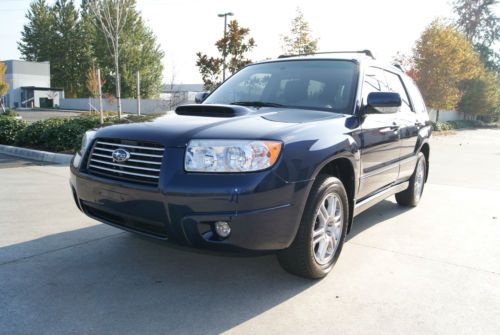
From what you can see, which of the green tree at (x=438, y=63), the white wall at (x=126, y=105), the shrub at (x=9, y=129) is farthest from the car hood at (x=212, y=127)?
the white wall at (x=126, y=105)

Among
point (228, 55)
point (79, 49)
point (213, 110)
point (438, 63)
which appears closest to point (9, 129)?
point (228, 55)

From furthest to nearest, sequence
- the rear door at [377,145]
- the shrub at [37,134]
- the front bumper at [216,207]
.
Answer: the shrub at [37,134], the rear door at [377,145], the front bumper at [216,207]

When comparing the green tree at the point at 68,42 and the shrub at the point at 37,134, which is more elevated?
the green tree at the point at 68,42

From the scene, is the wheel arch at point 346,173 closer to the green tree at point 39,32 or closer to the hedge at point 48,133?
the hedge at point 48,133

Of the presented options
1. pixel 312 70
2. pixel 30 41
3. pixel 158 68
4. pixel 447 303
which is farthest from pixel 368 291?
pixel 30 41

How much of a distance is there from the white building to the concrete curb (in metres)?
42.9

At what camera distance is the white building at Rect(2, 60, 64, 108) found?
159 feet

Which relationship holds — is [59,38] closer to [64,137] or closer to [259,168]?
[64,137]

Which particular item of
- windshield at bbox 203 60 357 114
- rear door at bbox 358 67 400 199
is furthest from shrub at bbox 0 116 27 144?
rear door at bbox 358 67 400 199

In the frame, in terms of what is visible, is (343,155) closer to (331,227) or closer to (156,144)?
(331,227)

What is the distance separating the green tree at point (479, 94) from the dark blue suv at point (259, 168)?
39969 mm

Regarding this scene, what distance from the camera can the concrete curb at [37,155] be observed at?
354 inches

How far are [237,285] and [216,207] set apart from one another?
0.92 meters

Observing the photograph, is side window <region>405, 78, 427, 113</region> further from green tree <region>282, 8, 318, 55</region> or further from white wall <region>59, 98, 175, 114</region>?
white wall <region>59, 98, 175, 114</region>
